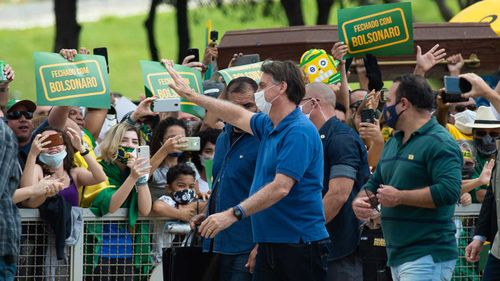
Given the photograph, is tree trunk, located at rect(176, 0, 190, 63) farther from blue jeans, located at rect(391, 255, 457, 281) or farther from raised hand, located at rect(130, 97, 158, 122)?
blue jeans, located at rect(391, 255, 457, 281)

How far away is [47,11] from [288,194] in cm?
4807

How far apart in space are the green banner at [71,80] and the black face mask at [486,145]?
3519 mm

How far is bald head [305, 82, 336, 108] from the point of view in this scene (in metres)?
10.5

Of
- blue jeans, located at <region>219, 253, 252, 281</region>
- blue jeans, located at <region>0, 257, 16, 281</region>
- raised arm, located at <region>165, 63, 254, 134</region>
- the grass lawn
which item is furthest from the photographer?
the grass lawn

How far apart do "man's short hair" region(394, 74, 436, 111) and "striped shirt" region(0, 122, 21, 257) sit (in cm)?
272

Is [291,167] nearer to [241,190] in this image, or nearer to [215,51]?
[241,190]

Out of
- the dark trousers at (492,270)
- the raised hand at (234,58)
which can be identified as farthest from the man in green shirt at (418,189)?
the raised hand at (234,58)

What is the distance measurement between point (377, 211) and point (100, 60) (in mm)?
2865

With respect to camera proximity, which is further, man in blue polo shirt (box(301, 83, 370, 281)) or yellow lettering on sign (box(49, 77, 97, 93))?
yellow lettering on sign (box(49, 77, 97, 93))

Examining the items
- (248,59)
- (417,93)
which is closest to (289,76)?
(417,93)

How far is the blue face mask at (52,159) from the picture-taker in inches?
424

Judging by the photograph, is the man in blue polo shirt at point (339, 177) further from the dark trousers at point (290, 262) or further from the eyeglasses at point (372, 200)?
the dark trousers at point (290, 262)

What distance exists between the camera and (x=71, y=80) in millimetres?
11711

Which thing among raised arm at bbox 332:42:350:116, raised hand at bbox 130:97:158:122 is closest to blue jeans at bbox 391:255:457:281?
raised hand at bbox 130:97:158:122
